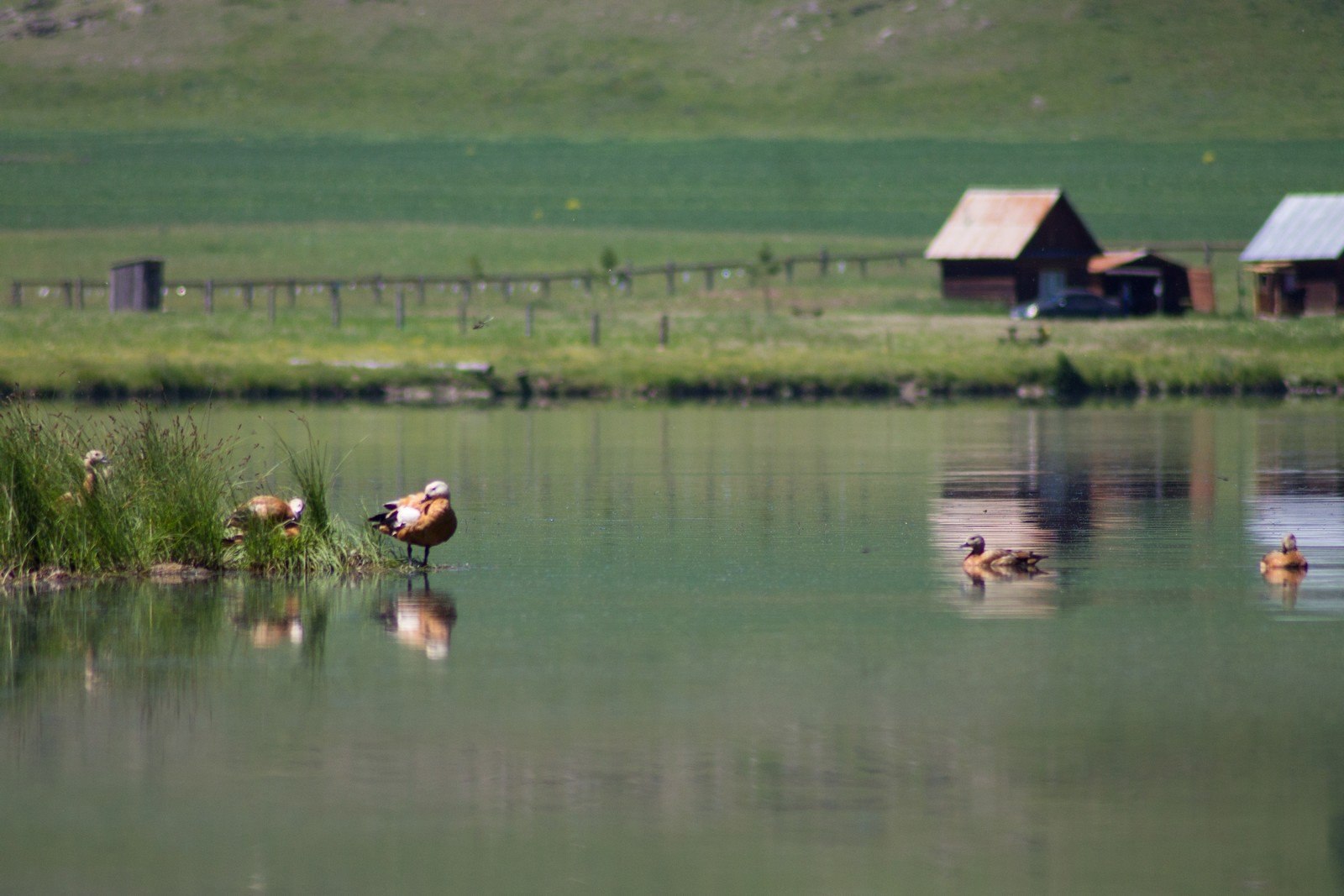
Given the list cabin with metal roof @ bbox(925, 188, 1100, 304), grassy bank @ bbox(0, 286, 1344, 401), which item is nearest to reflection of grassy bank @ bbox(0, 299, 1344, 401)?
grassy bank @ bbox(0, 286, 1344, 401)

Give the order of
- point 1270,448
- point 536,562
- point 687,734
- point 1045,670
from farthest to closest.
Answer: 1. point 1270,448
2. point 536,562
3. point 1045,670
4. point 687,734

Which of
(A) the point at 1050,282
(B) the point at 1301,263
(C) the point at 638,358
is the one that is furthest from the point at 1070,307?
(C) the point at 638,358

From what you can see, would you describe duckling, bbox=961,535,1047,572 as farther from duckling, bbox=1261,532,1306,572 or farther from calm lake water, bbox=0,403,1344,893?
duckling, bbox=1261,532,1306,572

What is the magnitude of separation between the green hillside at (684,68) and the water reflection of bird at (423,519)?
129m

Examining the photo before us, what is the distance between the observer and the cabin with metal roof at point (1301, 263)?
78.6 meters

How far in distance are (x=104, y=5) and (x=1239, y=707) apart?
578 feet

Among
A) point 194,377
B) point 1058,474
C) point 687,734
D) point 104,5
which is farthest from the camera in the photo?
point 104,5

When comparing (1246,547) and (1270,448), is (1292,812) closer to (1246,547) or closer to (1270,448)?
(1246,547)

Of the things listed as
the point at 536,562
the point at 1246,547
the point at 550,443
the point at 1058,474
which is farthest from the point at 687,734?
the point at 550,443

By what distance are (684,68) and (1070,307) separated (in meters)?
93.9

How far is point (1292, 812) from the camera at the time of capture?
1076cm

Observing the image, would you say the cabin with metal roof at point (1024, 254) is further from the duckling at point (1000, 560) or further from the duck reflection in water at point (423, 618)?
the duck reflection in water at point (423, 618)

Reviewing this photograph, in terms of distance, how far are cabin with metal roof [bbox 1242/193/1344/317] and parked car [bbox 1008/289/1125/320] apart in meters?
6.22

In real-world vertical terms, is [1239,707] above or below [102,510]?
below
